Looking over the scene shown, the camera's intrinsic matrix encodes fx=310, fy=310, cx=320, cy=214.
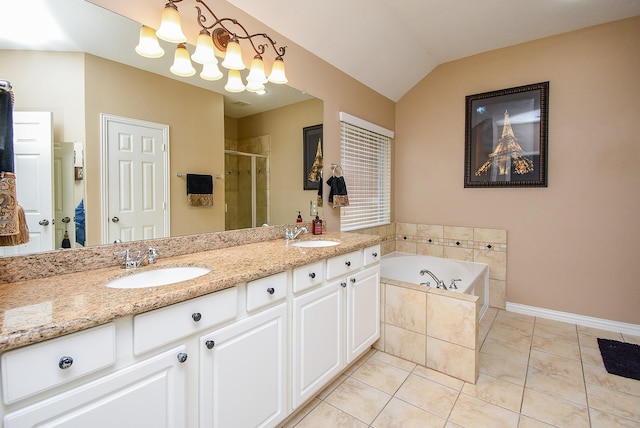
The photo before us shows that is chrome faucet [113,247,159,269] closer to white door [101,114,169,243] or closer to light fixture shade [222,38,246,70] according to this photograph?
white door [101,114,169,243]

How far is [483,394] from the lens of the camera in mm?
1893

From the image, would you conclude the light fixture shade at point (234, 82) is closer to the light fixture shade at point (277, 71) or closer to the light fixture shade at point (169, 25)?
the light fixture shade at point (277, 71)

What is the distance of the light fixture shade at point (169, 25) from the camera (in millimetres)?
1393

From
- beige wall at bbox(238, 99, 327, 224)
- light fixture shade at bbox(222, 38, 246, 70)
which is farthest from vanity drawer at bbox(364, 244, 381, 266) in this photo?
light fixture shade at bbox(222, 38, 246, 70)

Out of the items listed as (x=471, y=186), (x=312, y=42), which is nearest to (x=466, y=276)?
(x=471, y=186)

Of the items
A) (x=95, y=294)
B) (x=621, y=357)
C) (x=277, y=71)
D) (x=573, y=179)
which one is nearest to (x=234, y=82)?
(x=277, y=71)

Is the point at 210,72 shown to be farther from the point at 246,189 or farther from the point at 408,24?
the point at 408,24

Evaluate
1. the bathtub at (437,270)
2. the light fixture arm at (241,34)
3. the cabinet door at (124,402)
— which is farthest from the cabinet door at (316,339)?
the light fixture arm at (241,34)

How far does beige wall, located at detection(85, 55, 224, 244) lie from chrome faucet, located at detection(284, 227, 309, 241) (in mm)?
507

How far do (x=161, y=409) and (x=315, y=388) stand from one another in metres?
0.91

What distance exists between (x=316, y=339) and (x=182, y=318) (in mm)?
854

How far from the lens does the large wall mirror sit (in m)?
1.19

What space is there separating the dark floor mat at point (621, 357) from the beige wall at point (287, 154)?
7.89 ft

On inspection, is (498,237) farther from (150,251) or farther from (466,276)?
(150,251)
